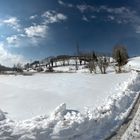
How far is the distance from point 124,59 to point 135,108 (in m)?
45.1

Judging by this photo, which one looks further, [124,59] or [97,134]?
[124,59]

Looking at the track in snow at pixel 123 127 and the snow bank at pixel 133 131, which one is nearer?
the snow bank at pixel 133 131

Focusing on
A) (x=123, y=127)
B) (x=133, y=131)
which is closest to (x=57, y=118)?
(x=123, y=127)

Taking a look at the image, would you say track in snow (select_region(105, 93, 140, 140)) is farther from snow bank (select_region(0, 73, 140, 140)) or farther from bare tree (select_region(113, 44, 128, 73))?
bare tree (select_region(113, 44, 128, 73))

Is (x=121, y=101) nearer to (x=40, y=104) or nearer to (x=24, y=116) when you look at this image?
(x=40, y=104)

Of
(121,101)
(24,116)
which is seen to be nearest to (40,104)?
(24,116)

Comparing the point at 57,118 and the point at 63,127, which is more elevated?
the point at 57,118

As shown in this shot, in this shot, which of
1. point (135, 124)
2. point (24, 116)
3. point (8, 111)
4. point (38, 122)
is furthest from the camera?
point (8, 111)

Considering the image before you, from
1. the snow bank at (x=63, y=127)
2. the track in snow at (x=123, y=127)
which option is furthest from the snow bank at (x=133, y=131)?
the snow bank at (x=63, y=127)

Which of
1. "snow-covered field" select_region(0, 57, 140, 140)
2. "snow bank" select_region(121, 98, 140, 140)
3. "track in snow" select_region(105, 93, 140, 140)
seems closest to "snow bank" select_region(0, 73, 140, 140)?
"snow-covered field" select_region(0, 57, 140, 140)

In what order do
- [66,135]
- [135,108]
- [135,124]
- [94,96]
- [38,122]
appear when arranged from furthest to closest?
1. [94,96]
2. [135,108]
3. [135,124]
4. [38,122]
5. [66,135]

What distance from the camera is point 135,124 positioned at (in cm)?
1220

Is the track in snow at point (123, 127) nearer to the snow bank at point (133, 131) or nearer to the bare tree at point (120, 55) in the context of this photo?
the snow bank at point (133, 131)

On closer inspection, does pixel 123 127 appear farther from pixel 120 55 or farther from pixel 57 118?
pixel 120 55
